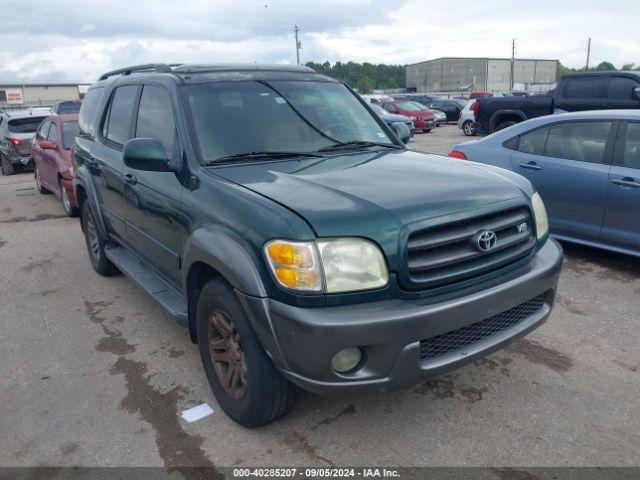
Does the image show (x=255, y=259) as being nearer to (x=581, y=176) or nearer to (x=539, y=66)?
(x=581, y=176)

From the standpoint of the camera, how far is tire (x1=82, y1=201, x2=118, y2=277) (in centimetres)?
539

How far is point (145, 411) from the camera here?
3.18 meters

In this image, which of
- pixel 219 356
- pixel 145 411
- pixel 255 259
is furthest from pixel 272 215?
pixel 145 411

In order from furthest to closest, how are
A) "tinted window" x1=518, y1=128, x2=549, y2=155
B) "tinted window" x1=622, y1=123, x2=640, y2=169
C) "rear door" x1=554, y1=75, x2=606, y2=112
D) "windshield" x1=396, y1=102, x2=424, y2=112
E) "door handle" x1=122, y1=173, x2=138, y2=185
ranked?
"windshield" x1=396, y1=102, x2=424, y2=112
"rear door" x1=554, y1=75, x2=606, y2=112
"tinted window" x1=518, y1=128, x2=549, y2=155
"tinted window" x1=622, y1=123, x2=640, y2=169
"door handle" x1=122, y1=173, x2=138, y2=185

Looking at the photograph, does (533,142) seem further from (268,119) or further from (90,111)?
(90,111)

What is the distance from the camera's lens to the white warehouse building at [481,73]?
3541 inches

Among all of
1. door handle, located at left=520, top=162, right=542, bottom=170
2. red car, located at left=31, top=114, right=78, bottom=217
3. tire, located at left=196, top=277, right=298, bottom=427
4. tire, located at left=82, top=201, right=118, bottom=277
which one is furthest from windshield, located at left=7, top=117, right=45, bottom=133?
tire, located at left=196, top=277, right=298, bottom=427

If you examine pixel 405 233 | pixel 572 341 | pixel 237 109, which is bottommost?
pixel 572 341

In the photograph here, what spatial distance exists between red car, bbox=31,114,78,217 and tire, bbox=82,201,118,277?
7.82 ft

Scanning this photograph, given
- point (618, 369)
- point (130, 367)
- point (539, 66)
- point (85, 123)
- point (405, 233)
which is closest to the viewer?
point (405, 233)

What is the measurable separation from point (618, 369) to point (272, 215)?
2504 millimetres

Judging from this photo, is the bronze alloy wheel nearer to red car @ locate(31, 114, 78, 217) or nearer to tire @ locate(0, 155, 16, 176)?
red car @ locate(31, 114, 78, 217)

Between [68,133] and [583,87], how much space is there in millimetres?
10745

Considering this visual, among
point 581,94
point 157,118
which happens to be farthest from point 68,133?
point 581,94
